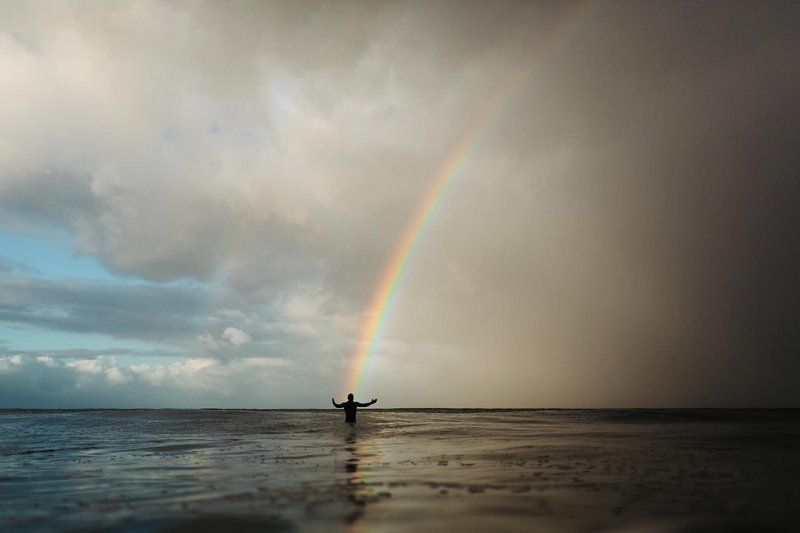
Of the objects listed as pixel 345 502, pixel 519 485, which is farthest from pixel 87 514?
pixel 519 485

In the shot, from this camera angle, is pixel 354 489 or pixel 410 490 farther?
pixel 354 489

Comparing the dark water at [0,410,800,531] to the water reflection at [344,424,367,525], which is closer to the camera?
the dark water at [0,410,800,531]

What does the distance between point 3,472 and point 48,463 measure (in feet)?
8.81

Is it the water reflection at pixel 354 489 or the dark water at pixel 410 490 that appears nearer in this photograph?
the dark water at pixel 410 490

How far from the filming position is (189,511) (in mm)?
11148

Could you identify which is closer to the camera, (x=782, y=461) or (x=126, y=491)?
(x=126, y=491)

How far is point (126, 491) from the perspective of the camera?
1388cm

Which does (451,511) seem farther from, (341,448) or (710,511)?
(341,448)

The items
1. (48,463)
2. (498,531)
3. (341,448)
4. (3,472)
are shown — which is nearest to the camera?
(498,531)

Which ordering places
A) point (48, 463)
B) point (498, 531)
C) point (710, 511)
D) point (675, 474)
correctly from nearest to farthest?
point (498, 531), point (710, 511), point (675, 474), point (48, 463)

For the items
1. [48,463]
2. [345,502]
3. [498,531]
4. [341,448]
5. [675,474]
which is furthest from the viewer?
[341,448]

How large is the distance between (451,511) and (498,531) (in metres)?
1.80

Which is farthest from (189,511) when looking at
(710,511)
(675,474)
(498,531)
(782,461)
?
(782,461)

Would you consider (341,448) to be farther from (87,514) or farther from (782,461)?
(782,461)
